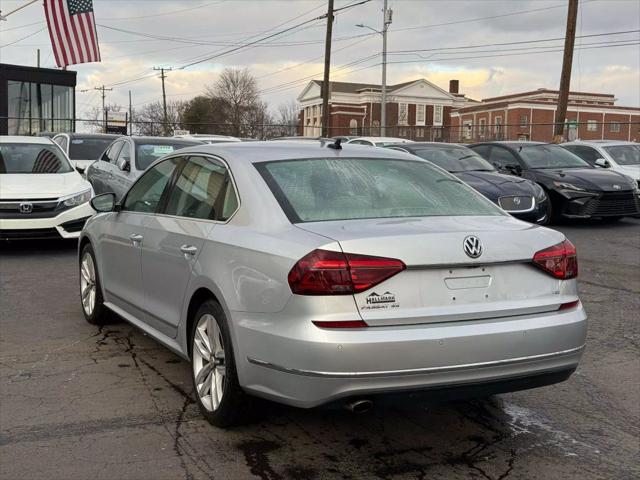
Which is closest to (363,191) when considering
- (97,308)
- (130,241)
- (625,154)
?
(130,241)

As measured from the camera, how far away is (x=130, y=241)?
5.15m

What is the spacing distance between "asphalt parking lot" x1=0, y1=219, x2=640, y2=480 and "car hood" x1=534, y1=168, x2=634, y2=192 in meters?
7.72

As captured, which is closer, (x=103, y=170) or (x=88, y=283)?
(x=88, y=283)

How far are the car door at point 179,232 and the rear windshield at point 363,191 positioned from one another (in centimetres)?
41

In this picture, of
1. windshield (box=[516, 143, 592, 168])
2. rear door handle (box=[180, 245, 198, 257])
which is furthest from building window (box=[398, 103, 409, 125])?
rear door handle (box=[180, 245, 198, 257])

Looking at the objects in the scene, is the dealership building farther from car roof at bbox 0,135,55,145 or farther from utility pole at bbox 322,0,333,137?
car roof at bbox 0,135,55,145

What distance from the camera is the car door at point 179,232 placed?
420 cm

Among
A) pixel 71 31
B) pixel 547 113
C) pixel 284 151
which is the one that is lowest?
pixel 284 151

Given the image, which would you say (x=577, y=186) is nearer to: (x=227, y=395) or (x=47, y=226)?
(x=47, y=226)

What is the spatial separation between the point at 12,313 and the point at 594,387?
512cm

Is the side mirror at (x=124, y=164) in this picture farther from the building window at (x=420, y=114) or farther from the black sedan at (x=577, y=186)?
the building window at (x=420, y=114)

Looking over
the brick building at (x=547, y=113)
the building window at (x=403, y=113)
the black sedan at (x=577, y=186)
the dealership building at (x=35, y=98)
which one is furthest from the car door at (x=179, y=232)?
the building window at (x=403, y=113)

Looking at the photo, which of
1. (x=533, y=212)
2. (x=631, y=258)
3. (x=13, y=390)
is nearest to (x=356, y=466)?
(x=13, y=390)

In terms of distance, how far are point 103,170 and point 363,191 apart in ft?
31.3
